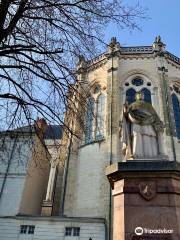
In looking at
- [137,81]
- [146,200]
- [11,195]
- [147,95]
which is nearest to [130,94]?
[147,95]

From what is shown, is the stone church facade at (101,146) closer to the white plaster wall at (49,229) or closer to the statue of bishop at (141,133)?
the white plaster wall at (49,229)

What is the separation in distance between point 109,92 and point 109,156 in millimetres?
5305

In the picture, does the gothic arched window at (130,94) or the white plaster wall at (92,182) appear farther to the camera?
the gothic arched window at (130,94)

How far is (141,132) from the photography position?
7066mm

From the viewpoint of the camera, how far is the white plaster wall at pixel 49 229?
1778 cm

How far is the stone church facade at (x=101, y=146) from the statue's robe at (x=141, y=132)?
328 inches

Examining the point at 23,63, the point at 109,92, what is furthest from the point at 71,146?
the point at 23,63

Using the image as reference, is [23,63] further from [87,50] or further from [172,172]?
[172,172]

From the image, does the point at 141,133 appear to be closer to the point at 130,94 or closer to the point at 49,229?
the point at 49,229

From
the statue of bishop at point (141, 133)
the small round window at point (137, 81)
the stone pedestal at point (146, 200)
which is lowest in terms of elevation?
the stone pedestal at point (146, 200)

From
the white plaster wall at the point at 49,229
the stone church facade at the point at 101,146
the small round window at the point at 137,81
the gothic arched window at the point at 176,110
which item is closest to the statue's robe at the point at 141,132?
the stone church facade at the point at 101,146

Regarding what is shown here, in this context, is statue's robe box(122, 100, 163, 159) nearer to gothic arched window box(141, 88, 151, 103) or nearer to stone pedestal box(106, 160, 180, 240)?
stone pedestal box(106, 160, 180, 240)

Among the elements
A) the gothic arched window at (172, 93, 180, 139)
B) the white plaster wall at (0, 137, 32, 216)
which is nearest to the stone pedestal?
the white plaster wall at (0, 137, 32, 216)

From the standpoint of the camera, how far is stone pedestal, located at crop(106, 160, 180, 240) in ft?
18.2
